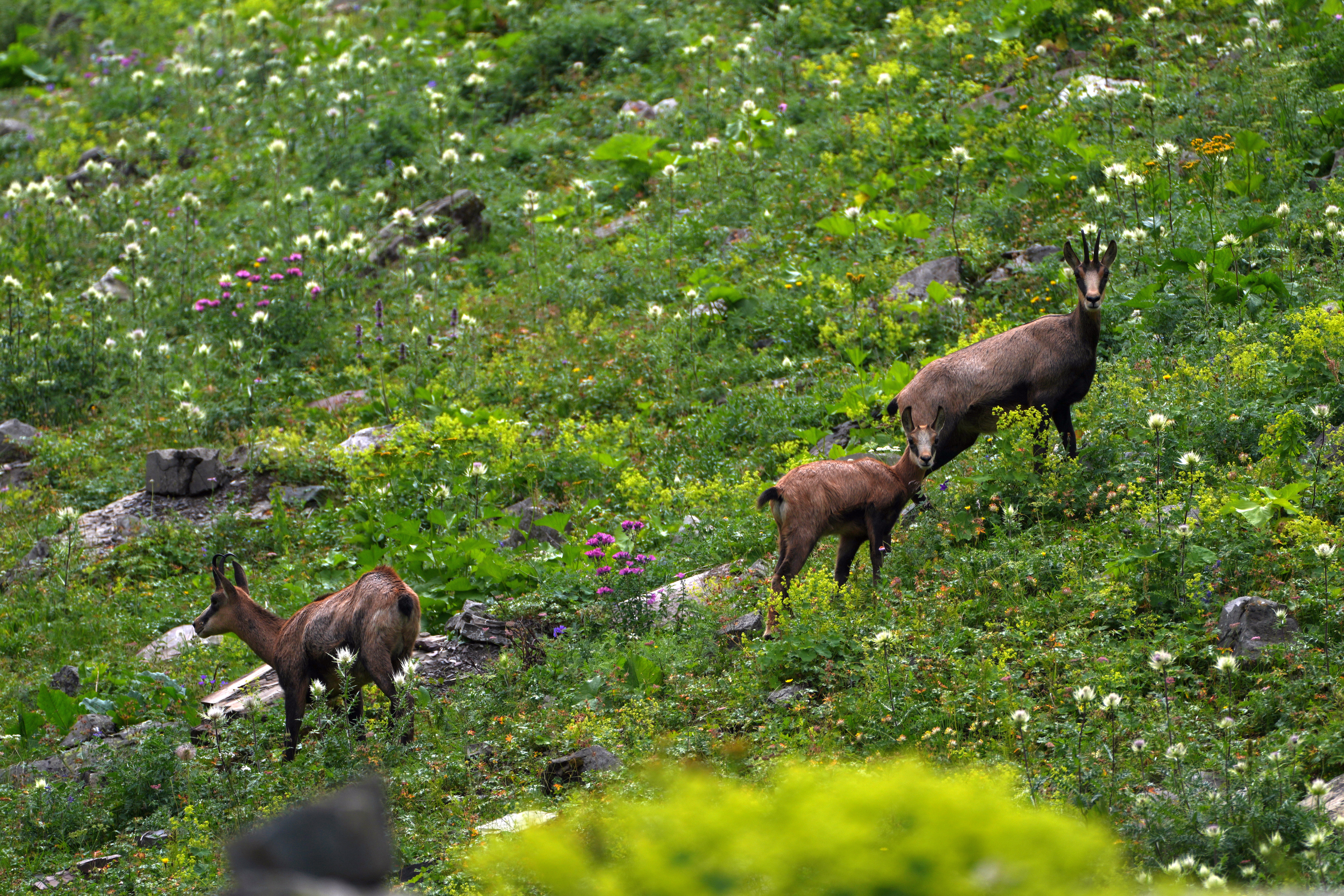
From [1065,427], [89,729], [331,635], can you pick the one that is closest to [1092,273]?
[1065,427]

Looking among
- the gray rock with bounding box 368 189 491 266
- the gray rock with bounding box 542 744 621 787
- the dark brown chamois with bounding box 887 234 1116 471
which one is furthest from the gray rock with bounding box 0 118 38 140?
the gray rock with bounding box 542 744 621 787

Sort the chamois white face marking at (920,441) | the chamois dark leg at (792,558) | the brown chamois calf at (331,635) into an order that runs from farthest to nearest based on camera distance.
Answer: the chamois white face marking at (920,441)
the chamois dark leg at (792,558)
the brown chamois calf at (331,635)

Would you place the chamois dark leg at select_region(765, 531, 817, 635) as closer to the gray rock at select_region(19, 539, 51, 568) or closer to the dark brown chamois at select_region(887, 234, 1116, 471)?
the dark brown chamois at select_region(887, 234, 1116, 471)

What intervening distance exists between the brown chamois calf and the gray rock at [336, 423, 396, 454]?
3.92 metres

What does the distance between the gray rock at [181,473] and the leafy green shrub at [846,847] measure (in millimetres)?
11422

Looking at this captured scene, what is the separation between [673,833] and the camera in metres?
2.83

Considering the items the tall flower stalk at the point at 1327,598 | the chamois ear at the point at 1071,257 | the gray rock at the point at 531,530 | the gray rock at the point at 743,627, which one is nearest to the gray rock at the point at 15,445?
the gray rock at the point at 531,530

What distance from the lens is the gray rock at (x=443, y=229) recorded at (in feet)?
57.4

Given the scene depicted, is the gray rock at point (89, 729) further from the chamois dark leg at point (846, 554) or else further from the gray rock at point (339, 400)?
the chamois dark leg at point (846, 554)

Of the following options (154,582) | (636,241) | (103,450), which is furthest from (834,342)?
(103,450)

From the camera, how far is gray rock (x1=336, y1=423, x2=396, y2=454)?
1287 cm

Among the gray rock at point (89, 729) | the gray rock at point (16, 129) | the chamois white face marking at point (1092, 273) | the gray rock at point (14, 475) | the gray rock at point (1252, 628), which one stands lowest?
the gray rock at point (89, 729)

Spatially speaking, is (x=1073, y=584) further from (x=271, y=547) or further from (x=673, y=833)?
(x=271, y=547)

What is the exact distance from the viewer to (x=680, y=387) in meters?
13.4
